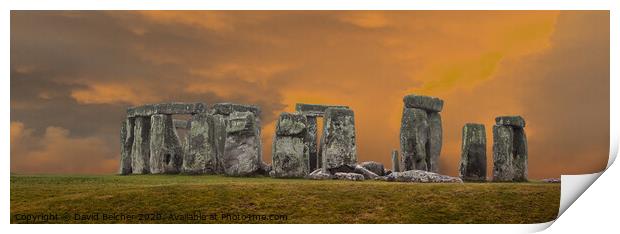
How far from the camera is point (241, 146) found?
851 inches

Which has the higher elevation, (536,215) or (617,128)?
(617,128)

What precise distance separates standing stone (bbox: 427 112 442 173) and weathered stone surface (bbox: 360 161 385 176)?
119cm

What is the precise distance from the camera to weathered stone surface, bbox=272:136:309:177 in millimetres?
20453

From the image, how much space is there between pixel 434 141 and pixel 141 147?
312 inches

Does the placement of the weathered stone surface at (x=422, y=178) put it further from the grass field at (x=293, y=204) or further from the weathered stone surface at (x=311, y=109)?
the weathered stone surface at (x=311, y=109)

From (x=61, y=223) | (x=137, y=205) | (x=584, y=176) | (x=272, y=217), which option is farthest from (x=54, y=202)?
(x=584, y=176)

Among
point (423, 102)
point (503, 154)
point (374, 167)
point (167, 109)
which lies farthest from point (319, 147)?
point (503, 154)

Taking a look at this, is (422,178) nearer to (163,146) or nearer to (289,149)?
(289,149)

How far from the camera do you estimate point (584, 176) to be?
18.5 meters

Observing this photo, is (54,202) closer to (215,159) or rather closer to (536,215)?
(215,159)

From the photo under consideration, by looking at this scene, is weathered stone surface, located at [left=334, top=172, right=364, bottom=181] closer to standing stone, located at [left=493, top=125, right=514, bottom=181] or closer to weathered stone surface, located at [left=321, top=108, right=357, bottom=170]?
weathered stone surface, located at [left=321, top=108, right=357, bottom=170]

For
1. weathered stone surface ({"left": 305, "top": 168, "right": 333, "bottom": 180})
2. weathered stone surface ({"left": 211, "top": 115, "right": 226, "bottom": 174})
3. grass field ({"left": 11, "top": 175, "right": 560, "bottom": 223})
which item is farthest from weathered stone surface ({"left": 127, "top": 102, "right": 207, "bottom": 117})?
grass field ({"left": 11, "top": 175, "right": 560, "bottom": 223})

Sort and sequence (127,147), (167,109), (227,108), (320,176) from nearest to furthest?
(320,176) → (167,109) → (227,108) → (127,147)
